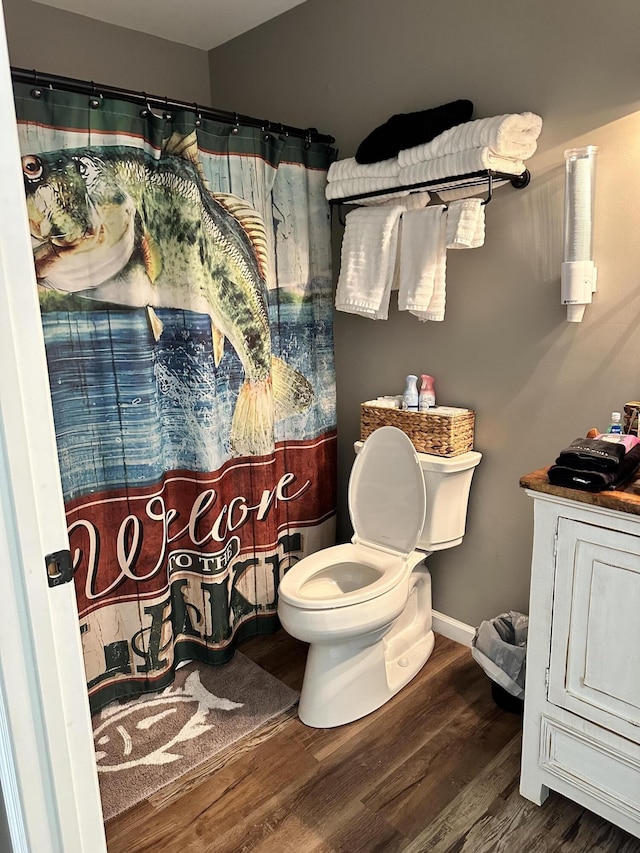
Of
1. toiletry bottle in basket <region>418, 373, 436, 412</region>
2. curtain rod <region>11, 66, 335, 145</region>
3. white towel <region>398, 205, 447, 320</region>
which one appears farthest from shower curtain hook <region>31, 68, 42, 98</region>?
toiletry bottle in basket <region>418, 373, 436, 412</region>

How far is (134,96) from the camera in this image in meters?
1.93

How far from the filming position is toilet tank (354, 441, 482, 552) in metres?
2.19

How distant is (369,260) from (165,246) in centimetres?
72

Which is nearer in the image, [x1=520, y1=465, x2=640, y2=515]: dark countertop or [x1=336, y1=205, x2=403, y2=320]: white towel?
[x1=520, y1=465, x2=640, y2=515]: dark countertop

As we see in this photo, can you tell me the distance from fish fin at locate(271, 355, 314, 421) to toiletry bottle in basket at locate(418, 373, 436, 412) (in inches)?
19.2

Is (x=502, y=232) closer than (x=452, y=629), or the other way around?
(x=502, y=232)

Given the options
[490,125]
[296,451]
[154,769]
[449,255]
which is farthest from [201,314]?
[154,769]

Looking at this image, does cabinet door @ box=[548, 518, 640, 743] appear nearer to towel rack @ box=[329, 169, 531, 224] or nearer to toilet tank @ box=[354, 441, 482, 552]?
toilet tank @ box=[354, 441, 482, 552]

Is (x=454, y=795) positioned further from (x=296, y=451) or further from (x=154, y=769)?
(x=296, y=451)

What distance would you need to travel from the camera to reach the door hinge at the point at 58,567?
1.08 metres

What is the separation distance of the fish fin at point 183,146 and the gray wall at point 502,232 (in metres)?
0.70

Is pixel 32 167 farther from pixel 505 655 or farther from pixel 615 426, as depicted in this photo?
pixel 505 655

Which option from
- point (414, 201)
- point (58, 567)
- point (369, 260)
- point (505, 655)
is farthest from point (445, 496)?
point (58, 567)

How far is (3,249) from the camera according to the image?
972 mm
